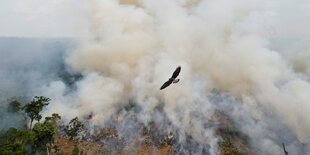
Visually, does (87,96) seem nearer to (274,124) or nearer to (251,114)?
(251,114)

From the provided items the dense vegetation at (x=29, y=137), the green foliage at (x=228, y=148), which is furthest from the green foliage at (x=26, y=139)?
the green foliage at (x=228, y=148)

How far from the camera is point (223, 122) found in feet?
518

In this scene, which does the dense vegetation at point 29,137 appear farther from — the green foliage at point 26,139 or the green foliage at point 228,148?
the green foliage at point 228,148

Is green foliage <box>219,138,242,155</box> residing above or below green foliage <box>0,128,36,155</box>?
above

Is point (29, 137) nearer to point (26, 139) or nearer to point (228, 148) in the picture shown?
point (26, 139)

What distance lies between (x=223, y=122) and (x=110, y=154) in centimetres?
7503

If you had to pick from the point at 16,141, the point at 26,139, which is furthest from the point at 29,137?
the point at 16,141

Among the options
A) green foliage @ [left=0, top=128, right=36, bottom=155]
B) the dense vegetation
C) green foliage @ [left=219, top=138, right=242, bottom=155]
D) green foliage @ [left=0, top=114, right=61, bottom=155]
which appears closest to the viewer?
green foliage @ [left=0, top=128, right=36, bottom=155]

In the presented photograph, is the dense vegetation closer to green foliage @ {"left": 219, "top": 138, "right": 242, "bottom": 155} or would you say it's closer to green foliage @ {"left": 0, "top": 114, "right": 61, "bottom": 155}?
green foliage @ {"left": 0, "top": 114, "right": 61, "bottom": 155}

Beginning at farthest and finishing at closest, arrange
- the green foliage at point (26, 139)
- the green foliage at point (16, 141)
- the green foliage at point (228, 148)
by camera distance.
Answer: the green foliage at point (228, 148) < the green foliage at point (26, 139) < the green foliage at point (16, 141)

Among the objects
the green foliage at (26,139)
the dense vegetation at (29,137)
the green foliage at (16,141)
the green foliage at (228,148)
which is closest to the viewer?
the green foliage at (16,141)

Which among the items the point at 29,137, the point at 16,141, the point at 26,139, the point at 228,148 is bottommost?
the point at 16,141

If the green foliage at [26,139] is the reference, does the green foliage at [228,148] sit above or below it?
above

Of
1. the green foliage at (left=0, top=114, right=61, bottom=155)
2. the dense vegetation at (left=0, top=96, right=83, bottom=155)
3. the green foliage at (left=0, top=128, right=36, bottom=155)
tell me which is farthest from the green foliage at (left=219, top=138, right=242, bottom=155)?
the green foliage at (left=0, top=128, right=36, bottom=155)
